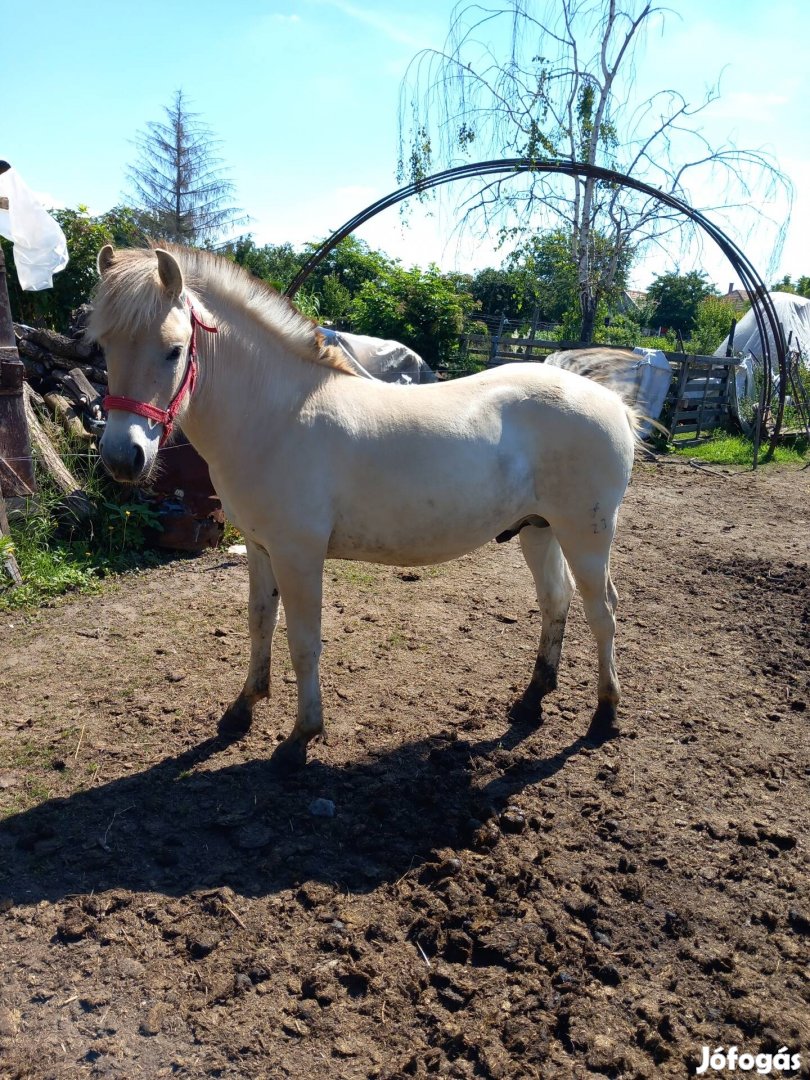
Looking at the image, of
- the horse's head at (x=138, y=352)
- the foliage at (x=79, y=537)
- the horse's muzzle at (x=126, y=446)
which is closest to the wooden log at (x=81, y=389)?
the foliage at (x=79, y=537)

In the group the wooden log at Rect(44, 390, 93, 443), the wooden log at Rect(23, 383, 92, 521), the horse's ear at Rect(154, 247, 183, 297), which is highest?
the horse's ear at Rect(154, 247, 183, 297)

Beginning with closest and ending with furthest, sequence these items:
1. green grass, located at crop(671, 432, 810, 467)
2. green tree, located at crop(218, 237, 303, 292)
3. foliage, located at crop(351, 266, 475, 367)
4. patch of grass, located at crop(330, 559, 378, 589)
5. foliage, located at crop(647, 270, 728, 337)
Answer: patch of grass, located at crop(330, 559, 378, 589) → green grass, located at crop(671, 432, 810, 467) → foliage, located at crop(351, 266, 475, 367) → green tree, located at crop(218, 237, 303, 292) → foliage, located at crop(647, 270, 728, 337)

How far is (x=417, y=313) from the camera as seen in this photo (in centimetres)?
1265

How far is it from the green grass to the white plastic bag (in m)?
9.93

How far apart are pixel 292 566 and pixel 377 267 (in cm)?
1181

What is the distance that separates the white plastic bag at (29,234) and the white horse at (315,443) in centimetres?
406

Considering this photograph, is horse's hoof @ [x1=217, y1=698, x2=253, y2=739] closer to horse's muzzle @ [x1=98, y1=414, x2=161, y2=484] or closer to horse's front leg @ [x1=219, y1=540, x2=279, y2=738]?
horse's front leg @ [x1=219, y1=540, x2=279, y2=738]

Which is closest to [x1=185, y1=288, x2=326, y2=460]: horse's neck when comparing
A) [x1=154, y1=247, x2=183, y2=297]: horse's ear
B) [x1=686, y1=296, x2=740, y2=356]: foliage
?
[x1=154, y1=247, x2=183, y2=297]: horse's ear

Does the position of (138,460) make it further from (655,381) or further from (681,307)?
(681,307)

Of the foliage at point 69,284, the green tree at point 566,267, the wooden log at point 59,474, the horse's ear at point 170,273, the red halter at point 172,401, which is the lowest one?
the wooden log at point 59,474

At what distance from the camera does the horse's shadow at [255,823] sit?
260 cm

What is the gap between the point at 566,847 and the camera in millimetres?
2816

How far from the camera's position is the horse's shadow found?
8.52 ft

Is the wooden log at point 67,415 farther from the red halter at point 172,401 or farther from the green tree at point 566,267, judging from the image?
the green tree at point 566,267
